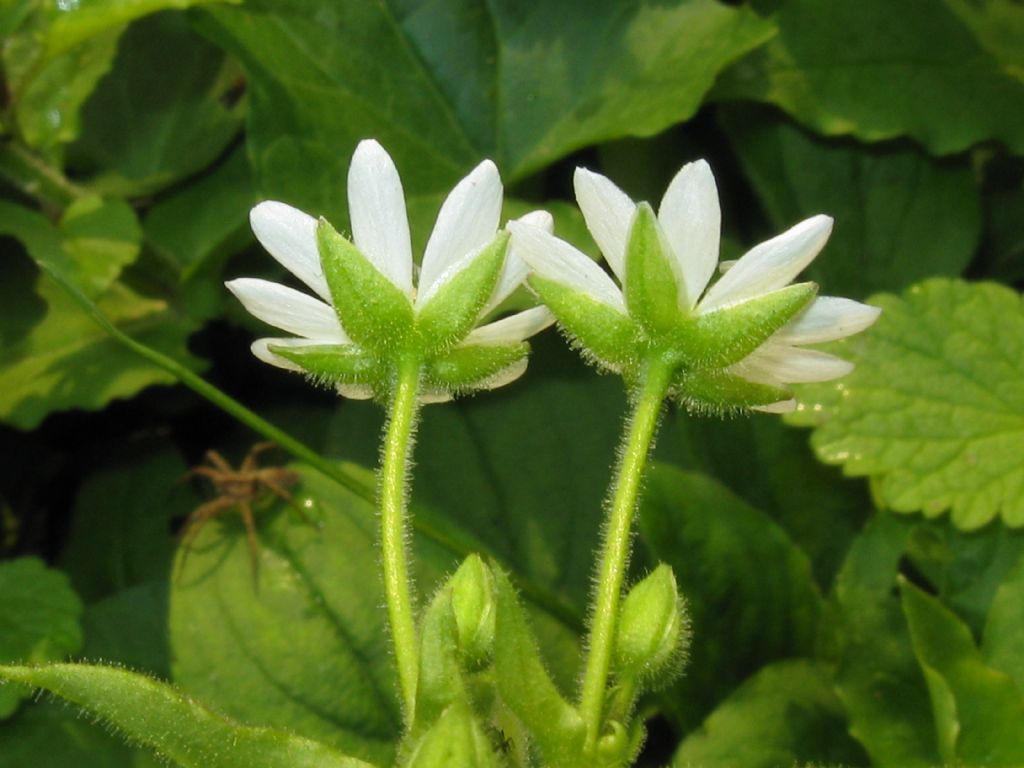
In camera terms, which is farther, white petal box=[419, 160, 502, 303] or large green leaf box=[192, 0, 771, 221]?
large green leaf box=[192, 0, 771, 221]

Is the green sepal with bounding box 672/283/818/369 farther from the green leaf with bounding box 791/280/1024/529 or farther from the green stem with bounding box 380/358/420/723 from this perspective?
the green leaf with bounding box 791/280/1024/529

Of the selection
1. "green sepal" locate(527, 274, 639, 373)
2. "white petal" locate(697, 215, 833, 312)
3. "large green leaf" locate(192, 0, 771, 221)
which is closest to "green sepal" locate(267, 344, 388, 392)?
"green sepal" locate(527, 274, 639, 373)

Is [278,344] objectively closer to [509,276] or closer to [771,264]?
[509,276]

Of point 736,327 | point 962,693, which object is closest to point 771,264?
point 736,327

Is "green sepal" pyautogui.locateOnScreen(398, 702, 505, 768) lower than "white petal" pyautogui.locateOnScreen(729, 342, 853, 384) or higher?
higher

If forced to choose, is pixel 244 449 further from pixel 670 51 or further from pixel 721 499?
pixel 670 51

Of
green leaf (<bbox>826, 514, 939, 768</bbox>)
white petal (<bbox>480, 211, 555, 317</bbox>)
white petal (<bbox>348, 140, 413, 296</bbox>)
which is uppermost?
white petal (<bbox>348, 140, 413, 296</bbox>)
